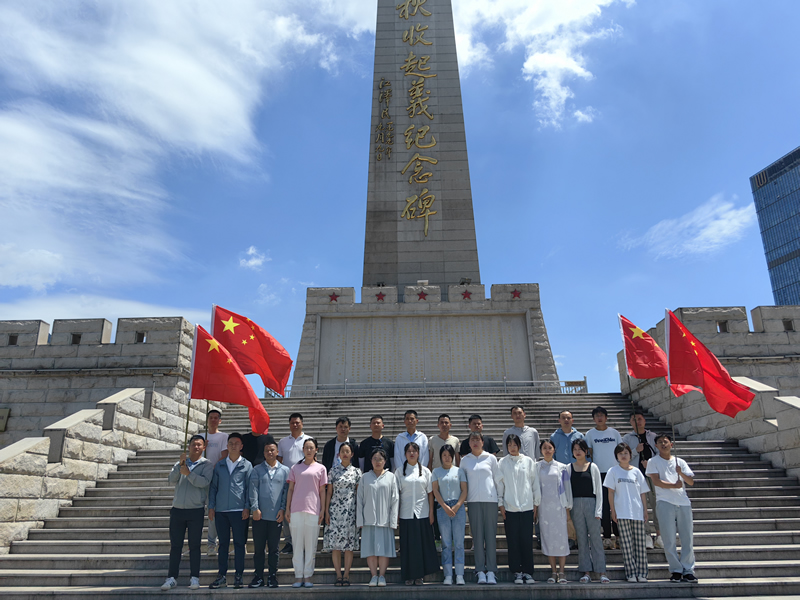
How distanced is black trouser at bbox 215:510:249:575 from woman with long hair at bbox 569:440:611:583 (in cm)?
327

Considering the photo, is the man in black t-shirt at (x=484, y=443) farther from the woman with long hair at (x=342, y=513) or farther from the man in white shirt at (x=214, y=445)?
the man in white shirt at (x=214, y=445)

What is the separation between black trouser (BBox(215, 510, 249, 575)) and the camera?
5.34 meters

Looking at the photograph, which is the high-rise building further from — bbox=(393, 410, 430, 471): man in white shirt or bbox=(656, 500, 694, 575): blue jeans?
bbox=(393, 410, 430, 471): man in white shirt

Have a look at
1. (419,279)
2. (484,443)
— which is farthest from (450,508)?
(419,279)

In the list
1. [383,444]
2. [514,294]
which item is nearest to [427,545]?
[383,444]

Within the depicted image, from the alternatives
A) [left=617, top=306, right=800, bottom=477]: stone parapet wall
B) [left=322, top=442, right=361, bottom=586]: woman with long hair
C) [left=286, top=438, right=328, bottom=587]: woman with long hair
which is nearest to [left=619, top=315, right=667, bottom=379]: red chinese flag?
[left=617, top=306, right=800, bottom=477]: stone parapet wall

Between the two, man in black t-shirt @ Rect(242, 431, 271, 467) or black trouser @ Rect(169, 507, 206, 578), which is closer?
black trouser @ Rect(169, 507, 206, 578)

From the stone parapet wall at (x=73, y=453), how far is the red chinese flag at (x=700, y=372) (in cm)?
791

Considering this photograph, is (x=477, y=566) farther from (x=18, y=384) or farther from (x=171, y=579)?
(x=18, y=384)

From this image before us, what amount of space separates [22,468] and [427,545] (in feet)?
17.3

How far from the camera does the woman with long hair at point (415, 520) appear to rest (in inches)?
206

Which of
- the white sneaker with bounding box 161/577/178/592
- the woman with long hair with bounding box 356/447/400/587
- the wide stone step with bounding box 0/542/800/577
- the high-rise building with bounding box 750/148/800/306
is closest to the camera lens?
the white sneaker with bounding box 161/577/178/592

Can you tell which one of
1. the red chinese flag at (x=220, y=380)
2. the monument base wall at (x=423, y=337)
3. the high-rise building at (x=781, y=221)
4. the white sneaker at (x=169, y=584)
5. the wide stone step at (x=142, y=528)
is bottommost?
the white sneaker at (x=169, y=584)

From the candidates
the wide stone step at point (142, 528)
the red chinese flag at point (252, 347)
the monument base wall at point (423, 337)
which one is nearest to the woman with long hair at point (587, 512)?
the wide stone step at point (142, 528)
